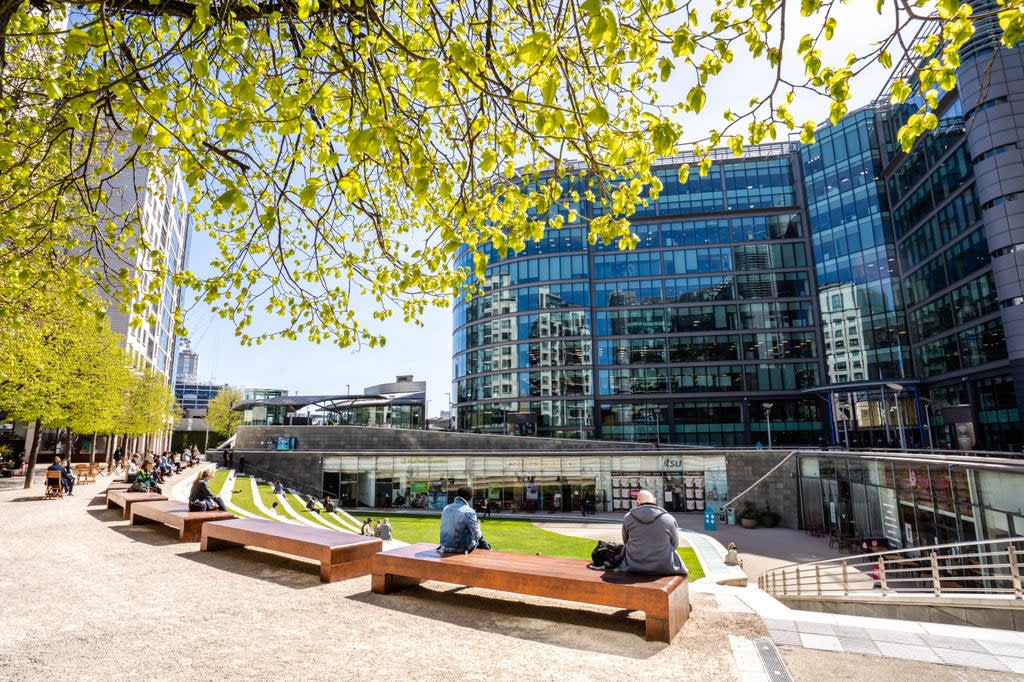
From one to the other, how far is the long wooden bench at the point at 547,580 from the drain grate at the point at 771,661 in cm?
74

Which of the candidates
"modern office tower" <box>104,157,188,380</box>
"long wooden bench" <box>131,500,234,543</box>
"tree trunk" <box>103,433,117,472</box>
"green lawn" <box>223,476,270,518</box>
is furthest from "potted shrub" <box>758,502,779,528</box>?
"tree trunk" <box>103,433,117,472</box>

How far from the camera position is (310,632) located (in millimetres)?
5473

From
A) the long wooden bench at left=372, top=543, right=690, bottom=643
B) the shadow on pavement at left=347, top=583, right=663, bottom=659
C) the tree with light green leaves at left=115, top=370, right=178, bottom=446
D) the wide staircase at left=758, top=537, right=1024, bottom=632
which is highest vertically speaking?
the tree with light green leaves at left=115, top=370, right=178, bottom=446

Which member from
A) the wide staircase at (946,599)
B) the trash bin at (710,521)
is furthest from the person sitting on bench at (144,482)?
the trash bin at (710,521)

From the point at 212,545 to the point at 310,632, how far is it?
16.1 feet

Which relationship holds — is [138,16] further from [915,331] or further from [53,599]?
[915,331]

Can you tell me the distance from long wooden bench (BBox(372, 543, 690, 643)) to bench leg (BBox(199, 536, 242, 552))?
413 cm

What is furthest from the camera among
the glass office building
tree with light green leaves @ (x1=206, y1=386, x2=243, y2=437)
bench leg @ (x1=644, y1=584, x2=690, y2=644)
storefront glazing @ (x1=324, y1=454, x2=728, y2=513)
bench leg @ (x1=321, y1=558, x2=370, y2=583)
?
tree with light green leaves @ (x1=206, y1=386, x2=243, y2=437)

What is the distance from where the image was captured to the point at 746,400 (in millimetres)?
53125

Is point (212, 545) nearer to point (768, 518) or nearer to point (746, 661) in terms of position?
point (746, 661)

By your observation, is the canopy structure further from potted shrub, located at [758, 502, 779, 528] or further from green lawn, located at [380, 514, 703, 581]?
potted shrub, located at [758, 502, 779, 528]

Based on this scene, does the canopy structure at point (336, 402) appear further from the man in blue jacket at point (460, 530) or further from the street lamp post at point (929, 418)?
the man in blue jacket at point (460, 530)

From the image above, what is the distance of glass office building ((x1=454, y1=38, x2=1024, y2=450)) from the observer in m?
41.1

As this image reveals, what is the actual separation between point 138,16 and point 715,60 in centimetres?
709
